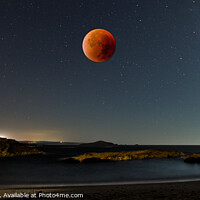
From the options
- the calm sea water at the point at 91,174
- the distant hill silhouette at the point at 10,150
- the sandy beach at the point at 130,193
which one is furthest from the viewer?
the distant hill silhouette at the point at 10,150

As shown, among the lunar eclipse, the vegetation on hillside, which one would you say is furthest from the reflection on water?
the lunar eclipse

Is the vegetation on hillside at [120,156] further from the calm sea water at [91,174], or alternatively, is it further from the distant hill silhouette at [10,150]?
the distant hill silhouette at [10,150]

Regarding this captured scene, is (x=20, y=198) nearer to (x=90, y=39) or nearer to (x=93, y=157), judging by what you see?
(x=90, y=39)

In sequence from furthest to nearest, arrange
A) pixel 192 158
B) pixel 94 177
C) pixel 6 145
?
pixel 6 145
pixel 192 158
pixel 94 177

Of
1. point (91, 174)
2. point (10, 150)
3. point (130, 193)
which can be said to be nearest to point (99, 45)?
point (130, 193)

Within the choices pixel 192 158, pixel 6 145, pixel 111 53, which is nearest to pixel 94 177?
pixel 111 53

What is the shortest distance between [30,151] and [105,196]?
267ft

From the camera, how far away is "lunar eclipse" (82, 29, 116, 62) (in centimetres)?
1428

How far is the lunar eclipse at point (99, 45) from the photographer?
14.3 m

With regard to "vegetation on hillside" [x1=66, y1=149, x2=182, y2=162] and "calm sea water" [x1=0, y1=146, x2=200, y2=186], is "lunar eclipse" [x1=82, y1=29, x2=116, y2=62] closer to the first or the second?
"calm sea water" [x1=0, y1=146, x2=200, y2=186]

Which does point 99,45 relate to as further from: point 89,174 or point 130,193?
point 89,174

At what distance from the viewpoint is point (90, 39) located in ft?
47.4

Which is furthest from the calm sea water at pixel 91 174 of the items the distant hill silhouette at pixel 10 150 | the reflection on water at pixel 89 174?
the distant hill silhouette at pixel 10 150

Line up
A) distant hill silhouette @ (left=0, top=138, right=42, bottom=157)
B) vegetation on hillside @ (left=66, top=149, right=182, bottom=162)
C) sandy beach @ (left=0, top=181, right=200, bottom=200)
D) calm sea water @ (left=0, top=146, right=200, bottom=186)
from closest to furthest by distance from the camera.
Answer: sandy beach @ (left=0, top=181, right=200, bottom=200), calm sea water @ (left=0, top=146, right=200, bottom=186), vegetation on hillside @ (left=66, top=149, right=182, bottom=162), distant hill silhouette @ (left=0, top=138, right=42, bottom=157)
